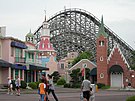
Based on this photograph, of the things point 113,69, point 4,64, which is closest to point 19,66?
point 4,64

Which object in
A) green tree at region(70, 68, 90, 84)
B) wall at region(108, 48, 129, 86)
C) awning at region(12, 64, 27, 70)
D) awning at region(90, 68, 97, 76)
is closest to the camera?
awning at region(12, 64, 27, 70)

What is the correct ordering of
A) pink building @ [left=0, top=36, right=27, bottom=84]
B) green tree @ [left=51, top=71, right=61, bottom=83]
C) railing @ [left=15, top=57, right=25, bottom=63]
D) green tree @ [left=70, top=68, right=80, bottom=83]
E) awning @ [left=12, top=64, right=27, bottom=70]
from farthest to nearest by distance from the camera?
green tree @ [left=51, top=71, right=61, bottom=83] → green tree @ [left=70, top=68, right=80, bottom=83] → railing @ [left=15, top=57, right=25, bottom=63] → awning @ [left=12, top=64, right=27, bottom=70] → pink building @ [left=0, top=36, right=27, bottom=84]

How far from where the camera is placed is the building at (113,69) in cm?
6347

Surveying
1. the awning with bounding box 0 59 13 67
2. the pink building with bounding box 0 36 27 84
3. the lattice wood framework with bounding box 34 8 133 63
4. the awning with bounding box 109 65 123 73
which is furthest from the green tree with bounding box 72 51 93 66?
the awning with bounding box 0 59 13 67

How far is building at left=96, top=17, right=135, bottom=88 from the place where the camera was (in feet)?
208

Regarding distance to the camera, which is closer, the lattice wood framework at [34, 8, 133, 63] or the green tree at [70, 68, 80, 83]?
the green tree at [70, 68, 80, 83]

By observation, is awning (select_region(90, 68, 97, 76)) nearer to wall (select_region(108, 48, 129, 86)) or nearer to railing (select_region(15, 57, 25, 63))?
wall (select_region(108, 48, 129, 86))

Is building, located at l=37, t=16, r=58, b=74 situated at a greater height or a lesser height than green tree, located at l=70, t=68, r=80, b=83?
greater

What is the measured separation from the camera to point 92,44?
87500 mm

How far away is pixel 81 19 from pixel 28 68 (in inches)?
1443

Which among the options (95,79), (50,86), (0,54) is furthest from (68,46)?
(50,86)

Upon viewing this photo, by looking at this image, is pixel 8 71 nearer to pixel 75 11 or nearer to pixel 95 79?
pixel 95 79

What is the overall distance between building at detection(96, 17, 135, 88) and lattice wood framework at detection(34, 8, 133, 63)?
16747 mm

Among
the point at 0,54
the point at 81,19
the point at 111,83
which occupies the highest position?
the point at 81,19
